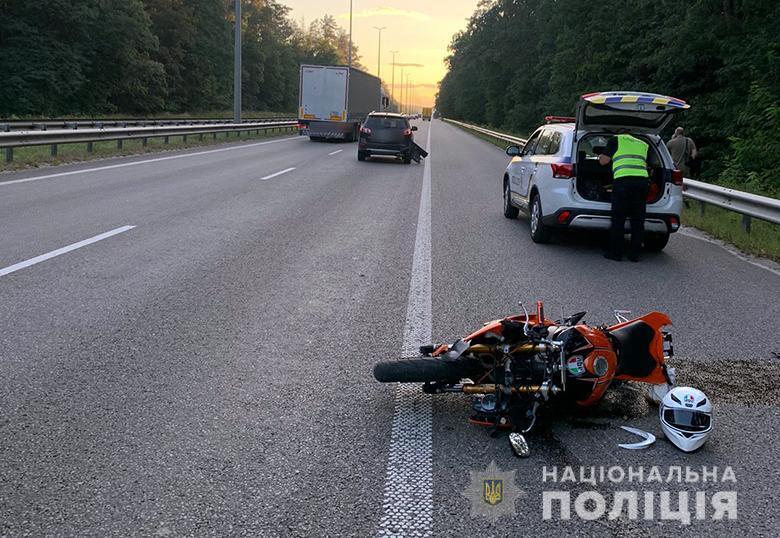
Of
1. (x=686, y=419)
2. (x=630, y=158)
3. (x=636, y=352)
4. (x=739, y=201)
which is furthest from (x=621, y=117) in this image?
(x=686, y=419)

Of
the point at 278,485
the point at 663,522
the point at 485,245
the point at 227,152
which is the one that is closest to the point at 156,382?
the point at 278,485

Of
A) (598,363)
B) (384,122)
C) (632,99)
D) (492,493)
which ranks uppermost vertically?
(632,99)

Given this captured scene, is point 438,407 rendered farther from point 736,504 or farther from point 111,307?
point 111,307

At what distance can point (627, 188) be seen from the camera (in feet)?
29.7

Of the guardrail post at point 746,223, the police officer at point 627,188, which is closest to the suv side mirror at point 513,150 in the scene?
the police officer at point 627,188

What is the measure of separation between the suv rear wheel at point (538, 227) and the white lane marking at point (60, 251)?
5211mm

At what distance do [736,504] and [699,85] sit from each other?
2685 cm

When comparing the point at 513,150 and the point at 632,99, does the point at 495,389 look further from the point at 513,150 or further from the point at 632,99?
the point at 513,150

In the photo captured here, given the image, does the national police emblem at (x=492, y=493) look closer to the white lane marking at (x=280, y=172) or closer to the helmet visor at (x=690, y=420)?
the helmet visor at (x=690, y=420)

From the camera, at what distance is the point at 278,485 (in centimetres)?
340

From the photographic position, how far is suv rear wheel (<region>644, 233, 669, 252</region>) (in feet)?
32.5

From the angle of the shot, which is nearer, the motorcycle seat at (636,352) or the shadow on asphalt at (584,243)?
the motorcycle seat at (636,352)

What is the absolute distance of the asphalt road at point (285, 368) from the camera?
324 centimetres

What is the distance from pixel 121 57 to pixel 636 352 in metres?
58.6
